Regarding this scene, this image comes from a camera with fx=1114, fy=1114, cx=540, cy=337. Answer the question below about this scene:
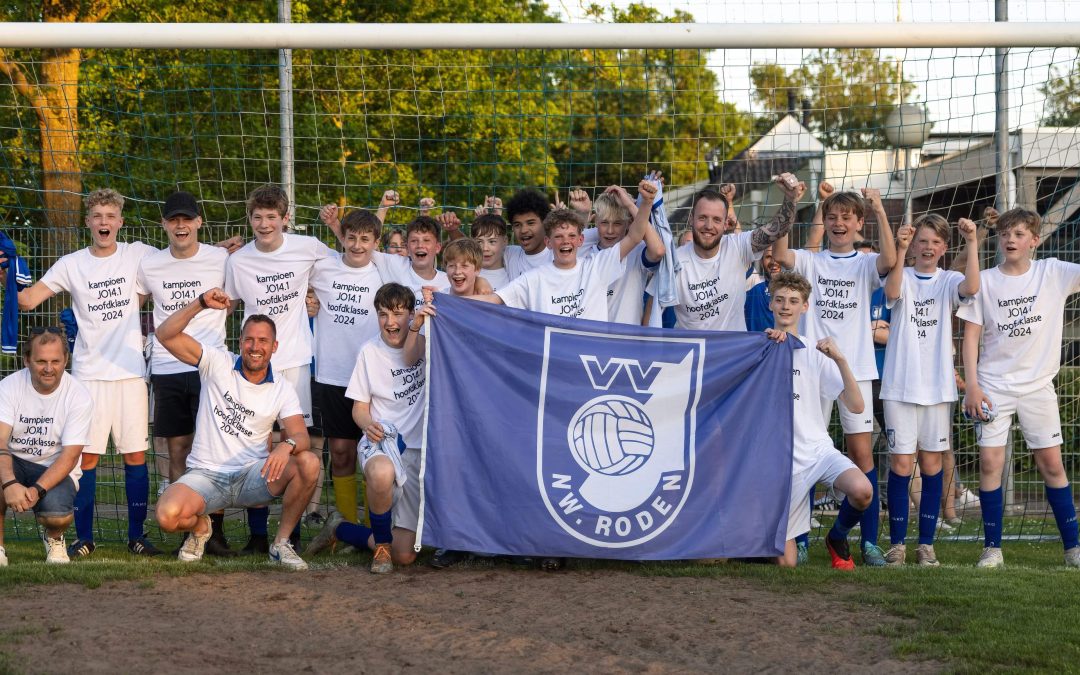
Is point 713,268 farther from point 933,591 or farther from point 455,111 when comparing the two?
point 455,111

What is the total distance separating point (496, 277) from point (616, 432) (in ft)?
5.17

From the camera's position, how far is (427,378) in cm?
630

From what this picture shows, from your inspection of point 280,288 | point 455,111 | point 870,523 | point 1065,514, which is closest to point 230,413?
point 280,288

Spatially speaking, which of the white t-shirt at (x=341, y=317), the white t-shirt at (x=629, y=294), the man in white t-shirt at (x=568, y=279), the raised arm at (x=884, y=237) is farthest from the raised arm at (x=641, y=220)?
the white t-shirt at (x=341, y=317)

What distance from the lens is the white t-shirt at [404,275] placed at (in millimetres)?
7242

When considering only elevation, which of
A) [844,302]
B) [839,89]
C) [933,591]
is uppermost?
[839,89]

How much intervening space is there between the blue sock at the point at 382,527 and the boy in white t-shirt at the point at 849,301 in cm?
274

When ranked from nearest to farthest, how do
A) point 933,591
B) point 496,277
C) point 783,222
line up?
1. point 933,591
2. point 783,222
3. point 496,277

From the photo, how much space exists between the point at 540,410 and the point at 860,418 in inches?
80.8

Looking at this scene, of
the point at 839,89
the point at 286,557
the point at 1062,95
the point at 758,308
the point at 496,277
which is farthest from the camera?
the point at 839,89

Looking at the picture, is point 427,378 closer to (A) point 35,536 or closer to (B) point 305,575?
(B) point 305,575

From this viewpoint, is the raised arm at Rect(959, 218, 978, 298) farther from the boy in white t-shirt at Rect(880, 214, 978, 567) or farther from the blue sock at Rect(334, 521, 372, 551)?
the blue sock at Rect(334, 521, 372, 551)

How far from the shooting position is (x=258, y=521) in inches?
273

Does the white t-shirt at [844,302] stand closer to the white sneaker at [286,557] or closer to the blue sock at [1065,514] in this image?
the blue sock at [1065,514]
